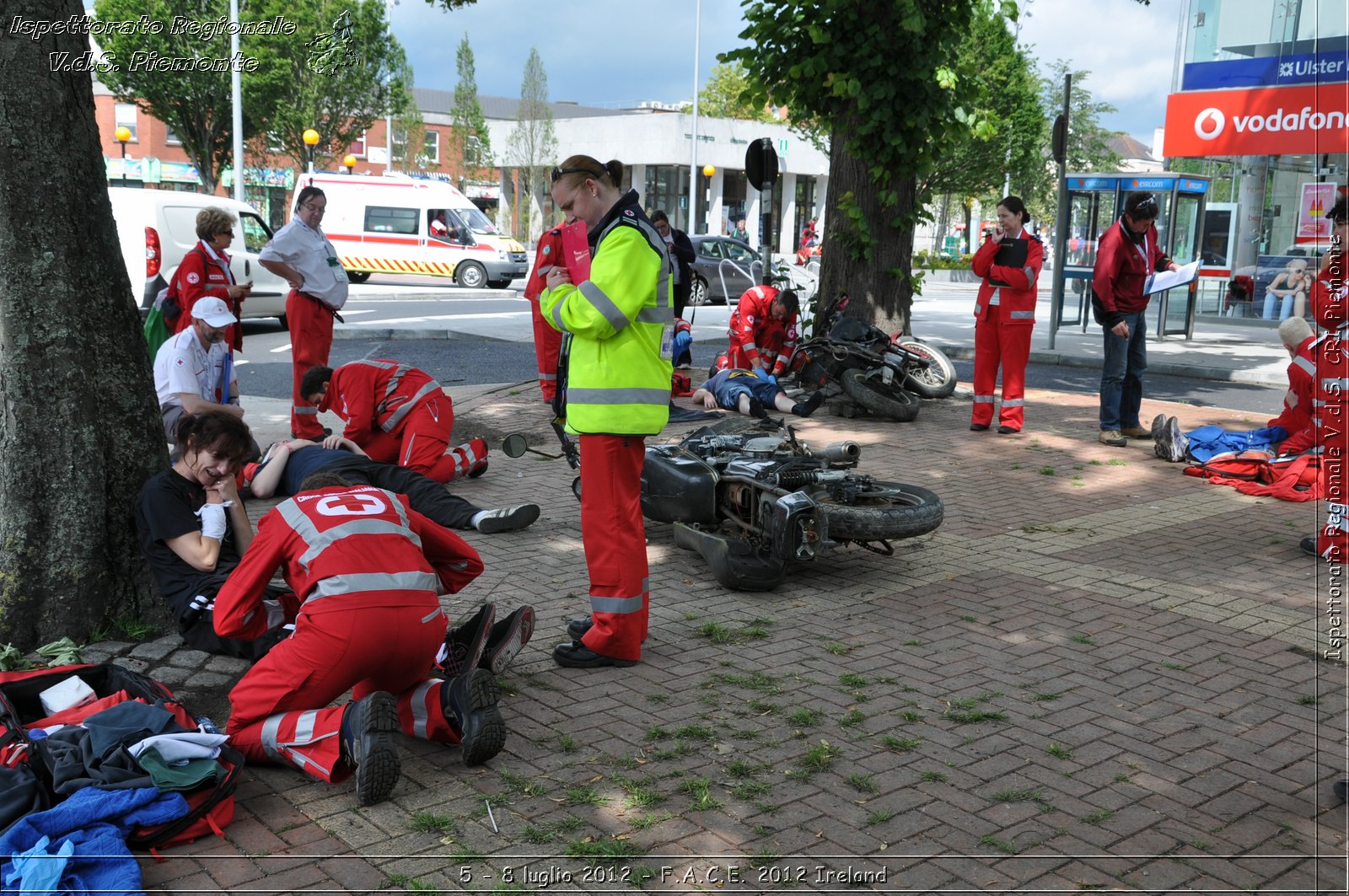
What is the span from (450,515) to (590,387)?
2434 mm

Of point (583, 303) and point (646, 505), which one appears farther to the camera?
point (646, 505)

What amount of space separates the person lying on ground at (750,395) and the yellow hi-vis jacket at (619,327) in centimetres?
557

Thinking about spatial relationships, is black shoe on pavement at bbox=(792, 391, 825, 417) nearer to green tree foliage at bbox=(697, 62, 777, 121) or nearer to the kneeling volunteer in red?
the kneeling volunteer in red

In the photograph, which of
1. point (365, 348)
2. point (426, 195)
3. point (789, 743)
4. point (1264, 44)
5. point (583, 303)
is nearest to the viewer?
point (789, 743)

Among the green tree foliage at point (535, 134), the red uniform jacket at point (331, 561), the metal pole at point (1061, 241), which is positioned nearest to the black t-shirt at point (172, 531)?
the red uniform jacket at point (331, 561)

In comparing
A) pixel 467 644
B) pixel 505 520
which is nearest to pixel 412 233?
pixel 505 520

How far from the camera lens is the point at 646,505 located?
646 cm

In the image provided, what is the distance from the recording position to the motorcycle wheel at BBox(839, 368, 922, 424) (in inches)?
419

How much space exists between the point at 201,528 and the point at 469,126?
54703mm

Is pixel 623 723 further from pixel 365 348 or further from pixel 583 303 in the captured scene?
pixel 365 348

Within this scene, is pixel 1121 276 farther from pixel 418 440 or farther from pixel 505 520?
pixel 418 440

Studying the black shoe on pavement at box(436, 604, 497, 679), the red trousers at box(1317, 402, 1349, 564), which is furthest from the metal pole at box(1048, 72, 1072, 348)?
the black shoe on pavement at box(436, 604, 497, 679)

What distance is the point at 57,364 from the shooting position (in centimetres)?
482

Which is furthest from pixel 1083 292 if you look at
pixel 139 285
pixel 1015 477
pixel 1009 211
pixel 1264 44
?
pixel 139 285
